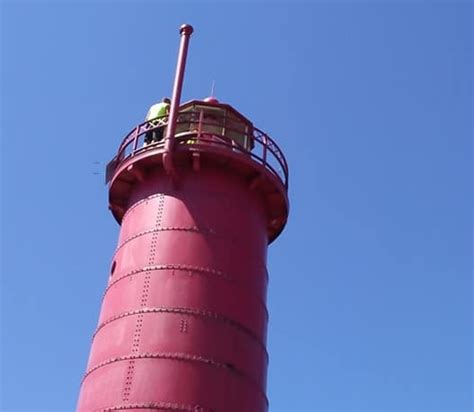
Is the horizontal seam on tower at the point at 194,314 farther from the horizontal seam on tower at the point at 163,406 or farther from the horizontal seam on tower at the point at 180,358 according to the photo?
the horizontal seam on tower at the point at 163,406

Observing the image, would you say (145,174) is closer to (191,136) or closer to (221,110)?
(191,136)

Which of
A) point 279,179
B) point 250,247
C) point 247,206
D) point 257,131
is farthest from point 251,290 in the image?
point 257,131

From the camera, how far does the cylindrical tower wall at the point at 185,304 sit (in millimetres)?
14797

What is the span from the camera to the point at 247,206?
1814 centimetres

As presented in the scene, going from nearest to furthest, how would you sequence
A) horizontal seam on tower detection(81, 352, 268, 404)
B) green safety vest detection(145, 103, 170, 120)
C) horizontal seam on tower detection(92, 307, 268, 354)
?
horizontal seam on tower detection(81, 352, 268, 404) → horizontal seam on tower detection(92, 307, 268, 354) → green safety vest detection(145, 103, 170, 120)

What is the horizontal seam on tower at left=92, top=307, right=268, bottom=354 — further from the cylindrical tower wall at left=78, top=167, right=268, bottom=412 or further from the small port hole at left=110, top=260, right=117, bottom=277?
the small port hole at left=110, top=260, right=117, bottom=277

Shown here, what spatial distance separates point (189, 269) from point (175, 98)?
4.67m

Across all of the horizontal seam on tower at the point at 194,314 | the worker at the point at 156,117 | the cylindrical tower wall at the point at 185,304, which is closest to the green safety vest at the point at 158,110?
the worker at the point at 156,117

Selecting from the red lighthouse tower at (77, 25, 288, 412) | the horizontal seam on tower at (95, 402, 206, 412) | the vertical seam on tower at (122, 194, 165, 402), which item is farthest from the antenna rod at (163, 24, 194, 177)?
the horizontal seam on tower at (95, 402, 206, 412)

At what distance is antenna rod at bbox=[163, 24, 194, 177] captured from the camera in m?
17.3

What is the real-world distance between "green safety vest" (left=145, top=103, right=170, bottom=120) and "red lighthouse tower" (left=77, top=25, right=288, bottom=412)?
0.73 metres

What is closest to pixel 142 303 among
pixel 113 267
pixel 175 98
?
pixel 113 267

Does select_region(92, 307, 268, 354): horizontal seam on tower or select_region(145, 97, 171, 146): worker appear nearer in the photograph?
select_region(92, 307, 268, 354): horizontal seam on tower

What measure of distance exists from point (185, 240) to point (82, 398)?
436 centimetres
